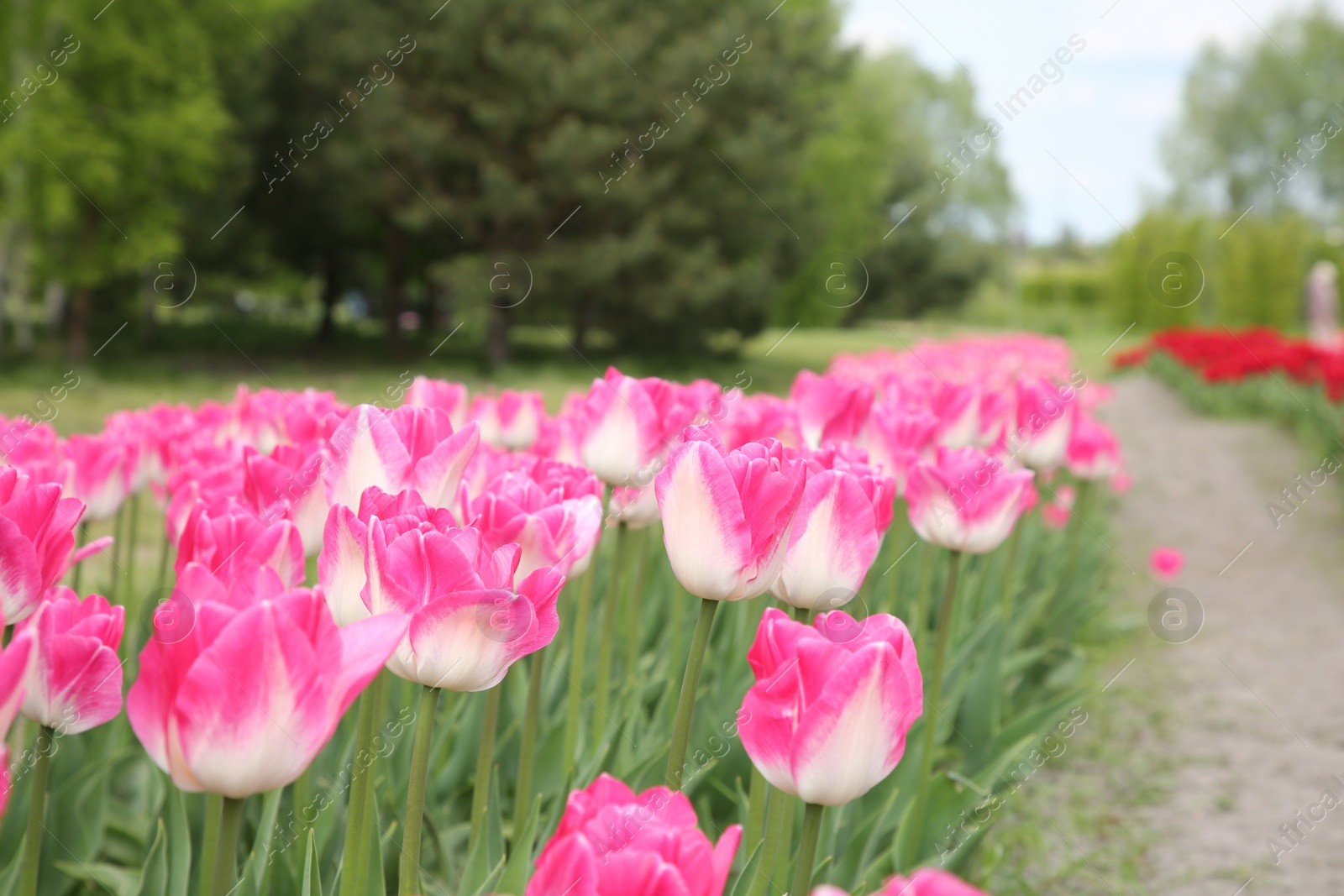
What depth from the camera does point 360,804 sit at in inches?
47.9

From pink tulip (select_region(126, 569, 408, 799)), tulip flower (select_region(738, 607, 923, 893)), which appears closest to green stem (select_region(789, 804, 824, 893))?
tulip flower (select_region(738, 607, 923, 893))

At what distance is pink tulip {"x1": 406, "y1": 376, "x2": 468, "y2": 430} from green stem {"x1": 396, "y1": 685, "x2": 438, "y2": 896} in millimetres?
1022

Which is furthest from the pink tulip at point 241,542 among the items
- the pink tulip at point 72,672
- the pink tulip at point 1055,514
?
the pink tulip at point 1055,514

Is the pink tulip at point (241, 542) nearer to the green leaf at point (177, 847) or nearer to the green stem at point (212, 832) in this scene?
the green stem at point (212, 832)

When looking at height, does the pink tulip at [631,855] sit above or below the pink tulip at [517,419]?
below

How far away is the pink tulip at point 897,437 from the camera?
6.86ft

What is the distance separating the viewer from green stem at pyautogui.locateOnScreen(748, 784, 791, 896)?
125 cm

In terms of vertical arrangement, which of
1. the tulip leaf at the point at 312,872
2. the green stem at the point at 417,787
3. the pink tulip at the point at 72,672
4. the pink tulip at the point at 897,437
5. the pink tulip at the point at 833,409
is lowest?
the tulip leaf at the point at 312,872

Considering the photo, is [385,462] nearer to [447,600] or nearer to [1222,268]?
[447,600]

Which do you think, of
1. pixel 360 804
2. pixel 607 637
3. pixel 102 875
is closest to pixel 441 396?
pixel 607 637

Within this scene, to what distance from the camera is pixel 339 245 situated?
71.9ft

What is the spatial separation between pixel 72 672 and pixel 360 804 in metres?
0.34

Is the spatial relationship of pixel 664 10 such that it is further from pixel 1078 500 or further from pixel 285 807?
pixel 285 807

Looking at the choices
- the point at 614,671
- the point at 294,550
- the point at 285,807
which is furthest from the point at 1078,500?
the point at 294,550
